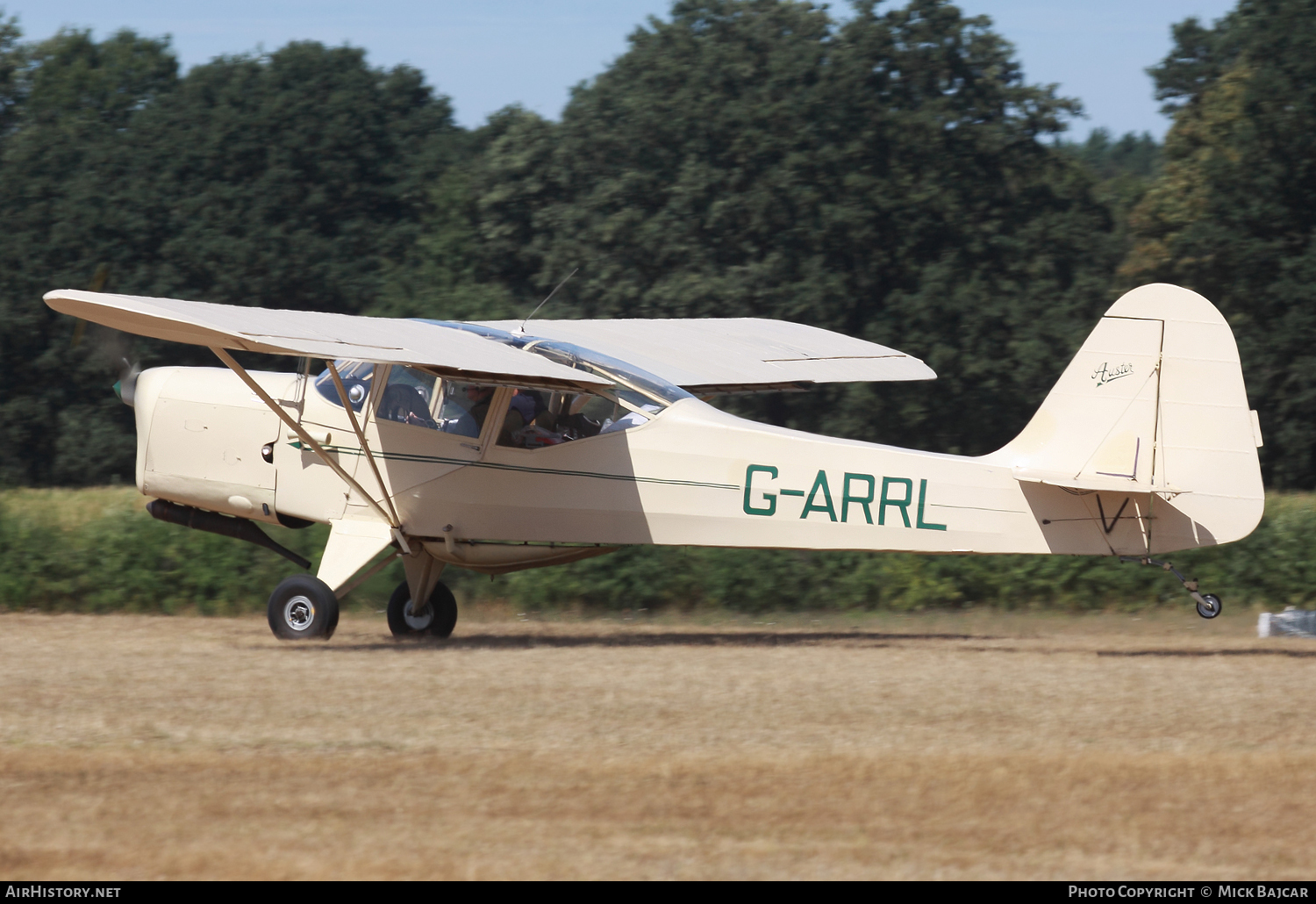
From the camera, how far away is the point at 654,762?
6164 mm

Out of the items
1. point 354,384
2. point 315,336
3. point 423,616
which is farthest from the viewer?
point 423,616

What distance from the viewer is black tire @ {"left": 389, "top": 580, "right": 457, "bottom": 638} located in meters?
11.2

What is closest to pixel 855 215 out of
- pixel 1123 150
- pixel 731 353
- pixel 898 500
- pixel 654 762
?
pixel 731 353

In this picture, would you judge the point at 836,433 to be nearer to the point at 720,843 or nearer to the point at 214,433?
the point at 214,433

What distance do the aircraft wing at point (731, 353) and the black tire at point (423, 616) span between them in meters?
2.14

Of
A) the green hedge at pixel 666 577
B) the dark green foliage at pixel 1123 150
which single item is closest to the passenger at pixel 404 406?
the green hedge at pixel 666 577

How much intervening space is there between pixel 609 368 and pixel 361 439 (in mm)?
1779

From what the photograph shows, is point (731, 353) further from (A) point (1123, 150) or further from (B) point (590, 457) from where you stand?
(A) point (1123, 150)

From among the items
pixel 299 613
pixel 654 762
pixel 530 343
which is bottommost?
pixel 299 613

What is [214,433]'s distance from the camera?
10.8 meters

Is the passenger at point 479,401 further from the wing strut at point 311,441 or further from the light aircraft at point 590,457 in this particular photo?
the wing strut at point 311,441

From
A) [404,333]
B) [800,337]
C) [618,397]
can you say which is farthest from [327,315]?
[800,337]

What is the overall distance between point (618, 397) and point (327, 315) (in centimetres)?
213

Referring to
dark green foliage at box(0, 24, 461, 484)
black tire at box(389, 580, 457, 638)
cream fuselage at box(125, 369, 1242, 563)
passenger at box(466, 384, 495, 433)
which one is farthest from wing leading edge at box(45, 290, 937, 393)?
dark green foliage at box(0, 24, 461, 484)
